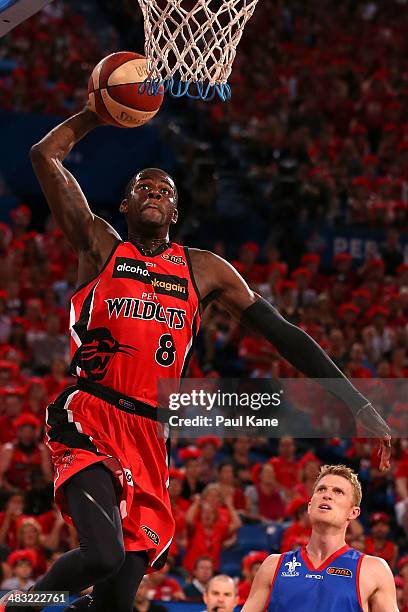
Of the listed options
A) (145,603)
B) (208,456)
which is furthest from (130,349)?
(208,456)

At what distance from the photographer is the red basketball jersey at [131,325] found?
4.68 m

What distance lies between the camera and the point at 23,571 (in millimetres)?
7980

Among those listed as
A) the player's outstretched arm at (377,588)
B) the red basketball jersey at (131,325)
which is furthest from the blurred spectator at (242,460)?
the red basketball jersey at (131,325)

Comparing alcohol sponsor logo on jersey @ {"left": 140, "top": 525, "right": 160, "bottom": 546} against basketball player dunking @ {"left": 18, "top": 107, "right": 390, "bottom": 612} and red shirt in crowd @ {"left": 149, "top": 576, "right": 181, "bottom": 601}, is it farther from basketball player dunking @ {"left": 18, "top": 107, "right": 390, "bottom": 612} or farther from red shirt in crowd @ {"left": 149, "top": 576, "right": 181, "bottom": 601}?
red shirt in crowd @ {"left": 149, "top": 576, "right": 181, "bottom": 601}

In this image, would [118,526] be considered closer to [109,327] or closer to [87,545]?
[87,545]

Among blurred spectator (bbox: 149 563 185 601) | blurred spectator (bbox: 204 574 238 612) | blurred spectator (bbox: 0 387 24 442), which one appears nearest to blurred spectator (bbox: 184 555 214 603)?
blurred spectator (bbox: 149 563 185 601)

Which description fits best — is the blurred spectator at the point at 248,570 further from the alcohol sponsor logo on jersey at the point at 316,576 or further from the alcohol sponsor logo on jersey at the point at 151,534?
the alcohol sponsor logo on jersey at the point at 151,534

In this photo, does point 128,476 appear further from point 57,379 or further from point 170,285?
point 57,379

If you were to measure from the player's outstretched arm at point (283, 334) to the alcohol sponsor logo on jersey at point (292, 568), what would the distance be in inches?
36.1

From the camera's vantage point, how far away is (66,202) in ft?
15.6

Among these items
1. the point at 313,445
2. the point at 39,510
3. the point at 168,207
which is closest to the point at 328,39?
the point at 313,445

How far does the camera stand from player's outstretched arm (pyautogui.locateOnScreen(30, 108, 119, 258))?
476 centimetres

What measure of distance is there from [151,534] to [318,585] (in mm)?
1057

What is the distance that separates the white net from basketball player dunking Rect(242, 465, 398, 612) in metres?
1.95
